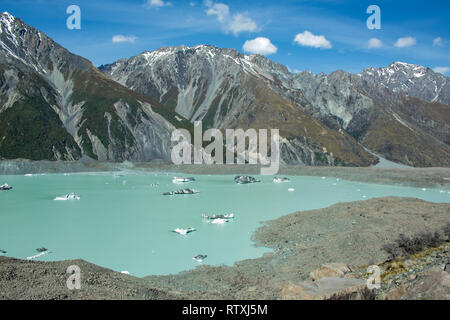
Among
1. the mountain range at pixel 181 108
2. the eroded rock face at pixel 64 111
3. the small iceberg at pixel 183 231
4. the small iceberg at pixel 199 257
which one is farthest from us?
the mountain range at pixel 181 108

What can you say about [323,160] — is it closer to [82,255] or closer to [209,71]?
[209,71]

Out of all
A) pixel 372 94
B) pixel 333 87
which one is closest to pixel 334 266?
pixel 333 87

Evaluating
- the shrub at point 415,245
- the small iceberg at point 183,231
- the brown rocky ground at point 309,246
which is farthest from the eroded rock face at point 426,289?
the small iceberg at point 183,231

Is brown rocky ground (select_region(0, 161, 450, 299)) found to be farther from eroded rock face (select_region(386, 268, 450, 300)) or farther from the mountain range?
the mountain range

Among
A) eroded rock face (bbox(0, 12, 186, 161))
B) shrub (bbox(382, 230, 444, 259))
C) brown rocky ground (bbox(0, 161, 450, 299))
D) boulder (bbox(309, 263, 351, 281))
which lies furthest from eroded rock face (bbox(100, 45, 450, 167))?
boulder (bbox(309, 263, 351, 281))
